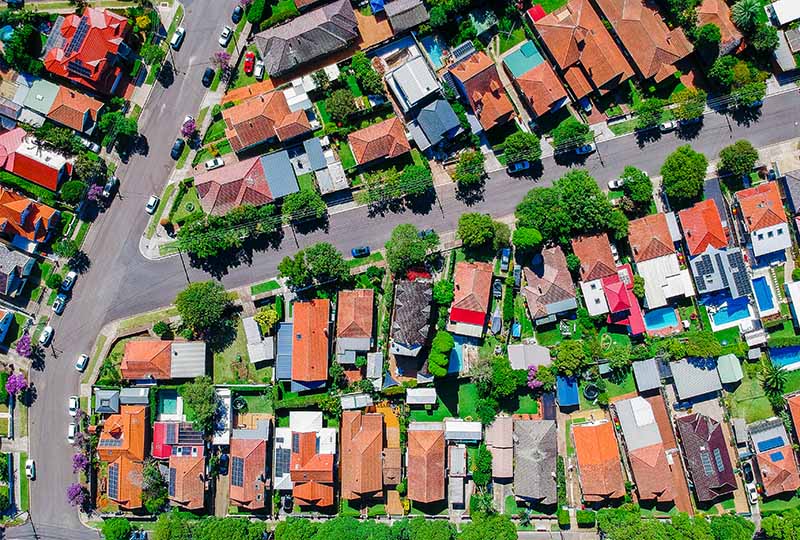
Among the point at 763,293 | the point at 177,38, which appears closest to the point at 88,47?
the point at 177,38

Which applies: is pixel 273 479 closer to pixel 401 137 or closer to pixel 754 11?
pixel 401 137

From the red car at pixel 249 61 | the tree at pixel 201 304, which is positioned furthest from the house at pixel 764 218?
the tree at pixel 201 304

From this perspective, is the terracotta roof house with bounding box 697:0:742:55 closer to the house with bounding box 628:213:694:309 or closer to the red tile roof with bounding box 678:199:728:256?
the red tile roof with bounding box 678:199:728:256

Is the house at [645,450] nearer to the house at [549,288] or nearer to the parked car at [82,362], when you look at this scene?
the house at [549,288]

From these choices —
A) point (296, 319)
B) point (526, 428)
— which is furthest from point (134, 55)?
point (526, 428)

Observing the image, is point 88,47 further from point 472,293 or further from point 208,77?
point 472,293
